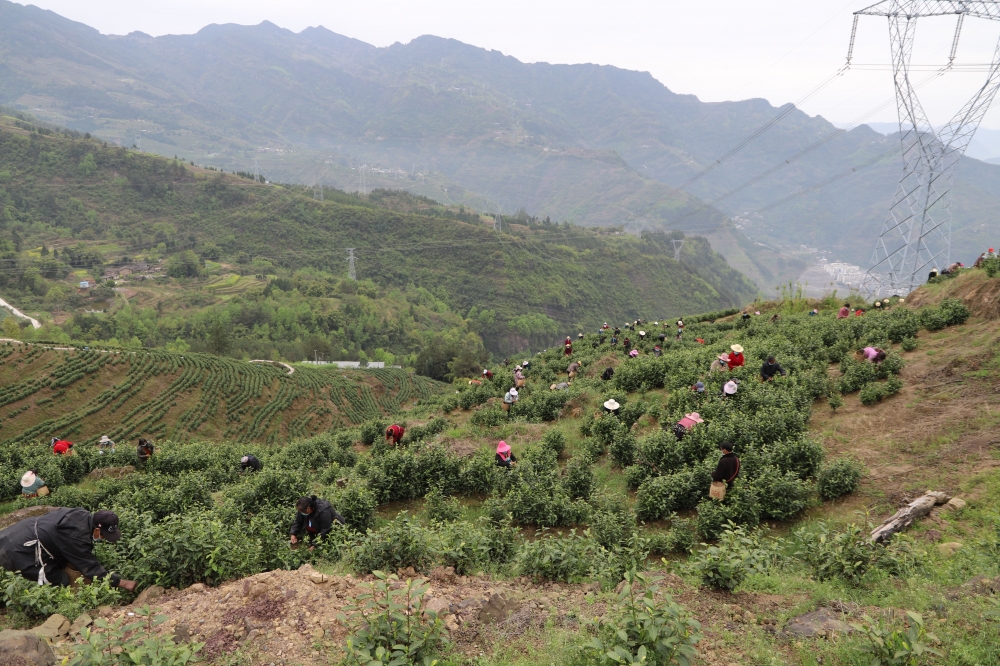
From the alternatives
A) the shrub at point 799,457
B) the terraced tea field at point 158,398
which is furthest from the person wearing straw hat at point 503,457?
the terraced tea field at point 158,398

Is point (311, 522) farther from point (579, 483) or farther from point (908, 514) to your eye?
point (908, 514)

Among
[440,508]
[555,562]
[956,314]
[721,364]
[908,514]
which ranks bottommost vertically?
[440,508]

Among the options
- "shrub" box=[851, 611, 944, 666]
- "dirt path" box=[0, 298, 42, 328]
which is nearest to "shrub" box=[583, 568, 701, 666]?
"shrub" box=[851, 611, 944, 666]

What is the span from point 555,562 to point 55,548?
7.14m

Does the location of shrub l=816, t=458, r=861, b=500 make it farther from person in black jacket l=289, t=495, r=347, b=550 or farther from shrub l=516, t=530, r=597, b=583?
person in black jacket l=289, t=495, r=347, b=550

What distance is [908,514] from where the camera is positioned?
24.0 feet

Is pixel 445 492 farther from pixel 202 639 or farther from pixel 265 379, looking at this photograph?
pixel 265 379

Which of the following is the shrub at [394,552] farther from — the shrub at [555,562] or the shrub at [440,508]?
the shrub at [440,508]

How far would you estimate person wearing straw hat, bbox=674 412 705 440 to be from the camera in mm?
10953

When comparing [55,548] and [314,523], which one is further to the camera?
[314,523]

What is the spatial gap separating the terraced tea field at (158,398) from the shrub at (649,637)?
1707 inches

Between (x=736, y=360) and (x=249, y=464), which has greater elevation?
(x=736, y=360)

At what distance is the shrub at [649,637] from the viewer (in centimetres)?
441

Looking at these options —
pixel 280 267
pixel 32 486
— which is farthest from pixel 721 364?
pixel 280 267
